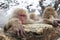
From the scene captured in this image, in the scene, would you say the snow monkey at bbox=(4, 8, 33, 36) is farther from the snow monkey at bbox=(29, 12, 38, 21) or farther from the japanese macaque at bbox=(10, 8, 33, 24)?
the snow monkey at bbox=(29, 12, 38, 21)

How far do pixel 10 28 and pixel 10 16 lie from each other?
5.7 inches

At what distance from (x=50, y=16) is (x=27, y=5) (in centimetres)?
28

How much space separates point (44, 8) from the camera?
7.73 feet

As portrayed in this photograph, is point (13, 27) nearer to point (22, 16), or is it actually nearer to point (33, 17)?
point (22, 16)

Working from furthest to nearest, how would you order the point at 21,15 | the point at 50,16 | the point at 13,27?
the point at 50,16 < the point at 21,15 < the point at 13,27

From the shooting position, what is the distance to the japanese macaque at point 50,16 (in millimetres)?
2170

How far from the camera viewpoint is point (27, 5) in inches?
89.5

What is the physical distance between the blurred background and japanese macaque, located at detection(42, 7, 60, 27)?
4.9 inches

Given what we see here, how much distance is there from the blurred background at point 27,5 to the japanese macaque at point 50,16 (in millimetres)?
124

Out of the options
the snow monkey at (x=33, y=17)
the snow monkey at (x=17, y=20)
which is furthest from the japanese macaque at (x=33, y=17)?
the snow monkey at (x=17, y=20)

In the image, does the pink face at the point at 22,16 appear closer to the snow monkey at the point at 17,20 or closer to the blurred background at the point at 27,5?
the snow monkey at the point at 17,20

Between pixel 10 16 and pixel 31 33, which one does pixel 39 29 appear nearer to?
pixel 31 33

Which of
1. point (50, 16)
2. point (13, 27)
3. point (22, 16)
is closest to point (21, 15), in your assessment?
point (22, 16)

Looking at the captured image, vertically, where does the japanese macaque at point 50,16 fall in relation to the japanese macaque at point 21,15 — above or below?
below
